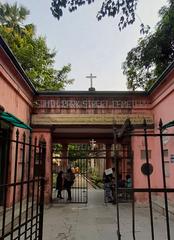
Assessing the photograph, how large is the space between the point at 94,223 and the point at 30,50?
14.5 meters

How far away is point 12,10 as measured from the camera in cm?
2252

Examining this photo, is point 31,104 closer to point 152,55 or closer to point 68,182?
point 68,182

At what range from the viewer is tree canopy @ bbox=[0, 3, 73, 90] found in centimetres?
2050

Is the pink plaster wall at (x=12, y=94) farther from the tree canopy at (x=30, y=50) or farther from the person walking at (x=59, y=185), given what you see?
the tree canopy at (x=30, y=50)

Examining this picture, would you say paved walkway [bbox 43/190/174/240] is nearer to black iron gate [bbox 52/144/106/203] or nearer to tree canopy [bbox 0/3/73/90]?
black iron gate [bbox 52/144/106/203]

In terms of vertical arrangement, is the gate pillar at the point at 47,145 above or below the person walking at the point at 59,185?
above

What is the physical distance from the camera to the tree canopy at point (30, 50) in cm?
2050

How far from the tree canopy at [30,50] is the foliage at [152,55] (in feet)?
21.6

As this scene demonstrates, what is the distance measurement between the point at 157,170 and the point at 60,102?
502cm

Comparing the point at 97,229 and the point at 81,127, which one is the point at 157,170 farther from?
the point at 97,229

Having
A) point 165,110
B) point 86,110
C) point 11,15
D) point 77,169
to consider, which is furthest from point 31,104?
point 11,15

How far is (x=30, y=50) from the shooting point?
2014 centimetres

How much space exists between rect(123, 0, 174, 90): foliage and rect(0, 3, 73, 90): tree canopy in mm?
6587

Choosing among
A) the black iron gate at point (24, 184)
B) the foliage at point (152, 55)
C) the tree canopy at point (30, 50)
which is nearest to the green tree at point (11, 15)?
the tree canopy at point (30, 50)
